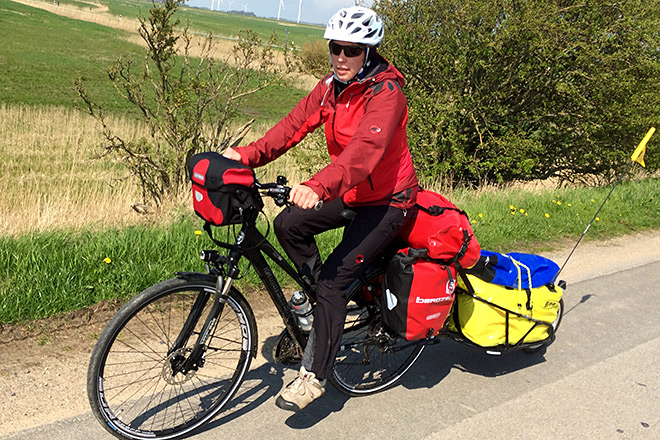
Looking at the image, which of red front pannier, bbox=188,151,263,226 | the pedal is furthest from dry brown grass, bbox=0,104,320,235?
red front pannier, bbox=188,151,263,226

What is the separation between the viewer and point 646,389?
4082 mm

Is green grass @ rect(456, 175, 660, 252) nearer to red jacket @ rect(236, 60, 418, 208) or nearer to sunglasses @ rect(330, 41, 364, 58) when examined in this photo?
red jacket @ rect(236, 60, 418, 208)

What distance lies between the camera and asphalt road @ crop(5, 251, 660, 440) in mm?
3412

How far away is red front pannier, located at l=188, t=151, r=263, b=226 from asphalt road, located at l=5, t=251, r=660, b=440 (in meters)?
1.25

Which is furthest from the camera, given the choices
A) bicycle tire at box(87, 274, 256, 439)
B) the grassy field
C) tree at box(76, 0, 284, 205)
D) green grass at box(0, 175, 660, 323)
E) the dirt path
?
tree at box(76, 0, 284, 205)

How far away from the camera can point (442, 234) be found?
139 inches

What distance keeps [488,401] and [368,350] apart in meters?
0.81

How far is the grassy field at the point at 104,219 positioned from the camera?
4477 mm

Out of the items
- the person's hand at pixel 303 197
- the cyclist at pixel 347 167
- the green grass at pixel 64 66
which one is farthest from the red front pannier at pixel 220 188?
the green grass at pixel 64 66

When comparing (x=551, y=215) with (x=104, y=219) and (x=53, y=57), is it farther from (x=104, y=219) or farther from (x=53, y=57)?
(x=53, y=57)

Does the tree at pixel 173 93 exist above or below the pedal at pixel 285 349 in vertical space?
above

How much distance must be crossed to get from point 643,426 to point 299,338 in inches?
82.5

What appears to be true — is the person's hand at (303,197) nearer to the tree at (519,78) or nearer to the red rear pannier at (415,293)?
the red rear pannier at (415,293)

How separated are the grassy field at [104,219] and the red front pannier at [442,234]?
75.2 inches
